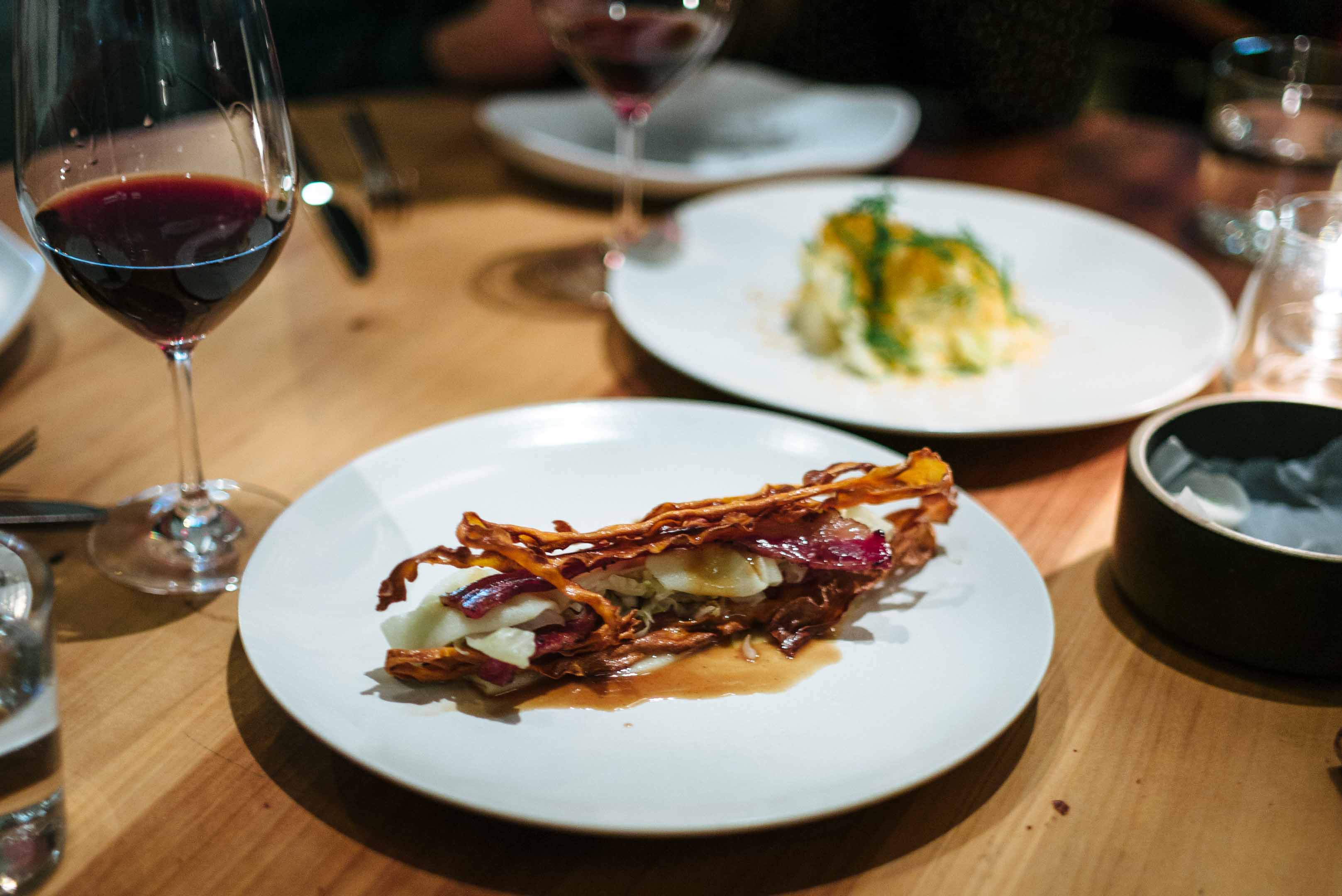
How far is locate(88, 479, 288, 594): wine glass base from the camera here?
32.1 inches

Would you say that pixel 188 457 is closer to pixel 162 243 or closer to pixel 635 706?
pixel 162 243

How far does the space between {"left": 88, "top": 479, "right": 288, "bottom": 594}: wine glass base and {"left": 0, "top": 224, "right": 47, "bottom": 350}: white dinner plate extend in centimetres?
30

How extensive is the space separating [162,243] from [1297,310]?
3.39ft

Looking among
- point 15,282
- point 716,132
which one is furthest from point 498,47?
point 15,282

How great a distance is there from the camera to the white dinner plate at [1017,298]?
3.51 ft

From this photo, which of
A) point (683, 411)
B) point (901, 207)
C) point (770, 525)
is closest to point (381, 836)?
point (770, 525)

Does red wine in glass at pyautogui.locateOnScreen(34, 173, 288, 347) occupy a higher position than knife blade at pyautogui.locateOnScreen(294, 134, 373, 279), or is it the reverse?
red wine in glass at pyautogui.locateOnScreen(34, 173, 288, 347)

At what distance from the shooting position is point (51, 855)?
591 mm

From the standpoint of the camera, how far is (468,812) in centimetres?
62

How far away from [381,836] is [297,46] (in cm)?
270

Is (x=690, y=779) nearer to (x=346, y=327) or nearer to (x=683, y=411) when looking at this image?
(x=683, y=411)

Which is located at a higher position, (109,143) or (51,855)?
(109,143)

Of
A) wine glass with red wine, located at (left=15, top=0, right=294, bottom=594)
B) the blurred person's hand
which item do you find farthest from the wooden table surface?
the blurred person's hand

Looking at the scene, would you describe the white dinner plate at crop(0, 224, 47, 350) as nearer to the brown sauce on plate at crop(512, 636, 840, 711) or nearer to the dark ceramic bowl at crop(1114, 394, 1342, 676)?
the brown sauce on plate at crop(512, 636, 840, 711)
